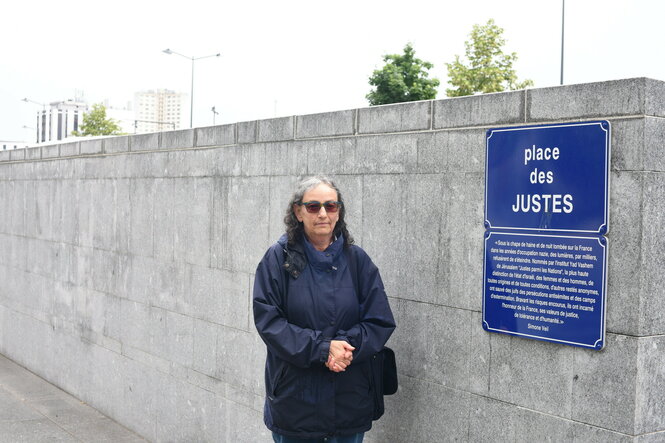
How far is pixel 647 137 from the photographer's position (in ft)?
9.75

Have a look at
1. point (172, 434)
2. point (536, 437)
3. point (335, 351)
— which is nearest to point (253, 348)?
point (172, 434)

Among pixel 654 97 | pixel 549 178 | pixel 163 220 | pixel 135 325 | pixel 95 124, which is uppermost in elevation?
pixel 95 124

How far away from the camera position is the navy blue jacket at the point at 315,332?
3.58 m

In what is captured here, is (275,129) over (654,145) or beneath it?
over

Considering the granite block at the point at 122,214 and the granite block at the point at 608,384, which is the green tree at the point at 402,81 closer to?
the granite block at the point at 122,214

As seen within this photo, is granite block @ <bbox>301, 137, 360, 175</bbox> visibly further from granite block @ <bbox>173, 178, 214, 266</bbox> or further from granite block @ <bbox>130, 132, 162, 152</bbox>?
granite block @ <bbox>130, 132, 162, 152</bbox>

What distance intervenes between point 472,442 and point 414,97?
40254mm

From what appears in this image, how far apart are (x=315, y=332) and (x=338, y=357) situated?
0.51 feet

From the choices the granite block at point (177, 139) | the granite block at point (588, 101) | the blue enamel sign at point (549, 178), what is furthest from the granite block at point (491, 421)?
the granite block at point (177, 139)

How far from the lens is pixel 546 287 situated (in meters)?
3.28

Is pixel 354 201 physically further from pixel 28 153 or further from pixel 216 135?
pixel 28 153

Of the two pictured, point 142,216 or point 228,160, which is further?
point 142,216

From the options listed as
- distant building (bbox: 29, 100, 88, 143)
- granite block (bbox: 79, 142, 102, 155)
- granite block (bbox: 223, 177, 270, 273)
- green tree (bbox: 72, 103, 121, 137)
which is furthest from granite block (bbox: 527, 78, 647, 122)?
distant building (bbox: 29, 100, 88, 143)

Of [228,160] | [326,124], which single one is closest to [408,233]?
[326,124]
